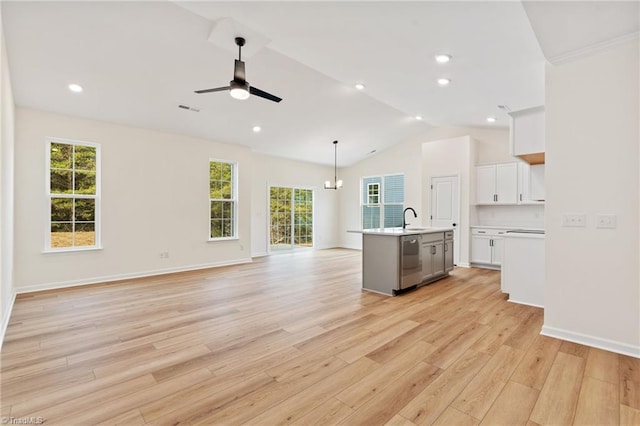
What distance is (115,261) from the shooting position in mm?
5309

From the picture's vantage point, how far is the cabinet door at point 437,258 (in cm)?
516

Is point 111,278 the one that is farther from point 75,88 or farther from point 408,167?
point 408,167

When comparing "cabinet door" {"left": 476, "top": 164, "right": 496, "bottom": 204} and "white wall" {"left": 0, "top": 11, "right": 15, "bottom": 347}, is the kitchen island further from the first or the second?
"white wall" {"left": 0, "top": 11, "right": 15, "bottom": 347}

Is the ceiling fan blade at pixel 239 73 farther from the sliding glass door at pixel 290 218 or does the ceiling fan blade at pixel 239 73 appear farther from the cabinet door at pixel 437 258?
the sliding glass door at pixel 290 218

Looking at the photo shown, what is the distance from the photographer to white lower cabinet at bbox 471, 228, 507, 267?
6340mm

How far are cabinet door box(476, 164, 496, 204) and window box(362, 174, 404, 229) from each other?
2368 mm

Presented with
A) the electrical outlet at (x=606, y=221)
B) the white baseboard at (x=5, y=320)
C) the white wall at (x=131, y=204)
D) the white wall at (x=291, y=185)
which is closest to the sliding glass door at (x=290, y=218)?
the white wall at (x=291, y=185)

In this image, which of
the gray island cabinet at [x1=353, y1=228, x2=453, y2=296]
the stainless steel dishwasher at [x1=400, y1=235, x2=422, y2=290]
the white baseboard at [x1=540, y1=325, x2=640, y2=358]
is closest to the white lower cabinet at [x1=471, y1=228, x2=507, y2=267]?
the gray island cabinet at [x1=353, y1=228, x2=453, y2=296]

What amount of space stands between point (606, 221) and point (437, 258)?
2.77 m

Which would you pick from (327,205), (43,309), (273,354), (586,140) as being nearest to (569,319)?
(586,140)

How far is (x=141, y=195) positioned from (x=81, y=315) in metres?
2.57

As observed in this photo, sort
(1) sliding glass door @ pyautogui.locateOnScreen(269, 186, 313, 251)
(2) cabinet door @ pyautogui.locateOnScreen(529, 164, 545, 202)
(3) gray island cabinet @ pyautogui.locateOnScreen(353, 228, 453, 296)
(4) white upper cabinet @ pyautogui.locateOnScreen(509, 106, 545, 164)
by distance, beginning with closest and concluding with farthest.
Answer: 1. (4) white upper cabinet @ pyautogui.locateOnScreen(509, 106, 545, 164)
2. (2) cabinet door @ pyautogui.locateOnScreen(529, 164, 545, 202)
3. (3) gray island cabinet @ pyautogui.locateOnScreen(353, 228, 453, 296)
4. (1) sliding glass door @ pyautogui.locateOnScreen(269, 186, 313, 251)

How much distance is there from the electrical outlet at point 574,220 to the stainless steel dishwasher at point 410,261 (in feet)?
6.26

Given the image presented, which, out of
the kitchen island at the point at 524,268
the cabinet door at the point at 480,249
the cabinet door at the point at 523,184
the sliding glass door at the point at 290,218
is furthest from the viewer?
the sliding glass door at the point at 290,218
